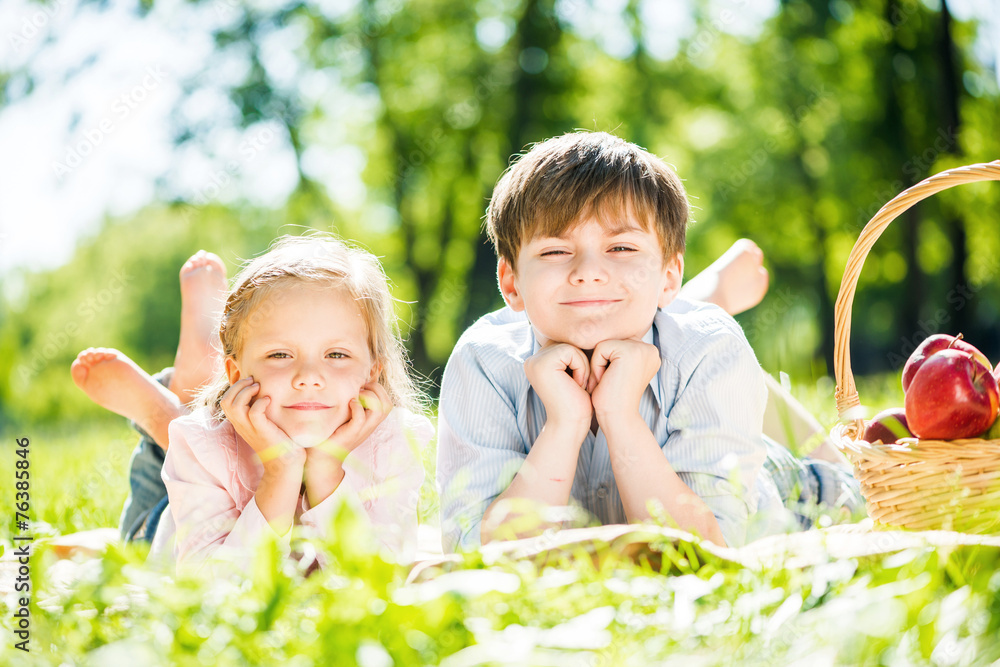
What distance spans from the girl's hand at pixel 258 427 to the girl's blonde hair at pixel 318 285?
0.49 ft

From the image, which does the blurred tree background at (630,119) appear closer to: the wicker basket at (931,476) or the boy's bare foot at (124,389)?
the boy's bare foot at (124,389)

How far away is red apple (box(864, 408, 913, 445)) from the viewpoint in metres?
2.08

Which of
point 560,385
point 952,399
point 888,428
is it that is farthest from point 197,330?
point 952,399

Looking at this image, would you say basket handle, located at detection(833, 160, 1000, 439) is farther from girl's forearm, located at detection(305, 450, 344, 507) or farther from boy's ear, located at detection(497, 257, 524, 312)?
girl's forearm, located at detection(305, 450, 344, 507)

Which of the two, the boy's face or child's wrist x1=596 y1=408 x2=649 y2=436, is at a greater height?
the boy's face

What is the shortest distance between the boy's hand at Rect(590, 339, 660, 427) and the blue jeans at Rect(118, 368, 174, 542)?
160cm

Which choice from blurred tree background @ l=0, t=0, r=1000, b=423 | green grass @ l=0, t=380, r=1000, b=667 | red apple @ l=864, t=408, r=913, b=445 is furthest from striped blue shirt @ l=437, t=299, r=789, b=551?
blurred tree background @ l=0, t=0, r=1000, b=423

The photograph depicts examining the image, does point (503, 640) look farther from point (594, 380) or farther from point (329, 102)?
point (329, 102)

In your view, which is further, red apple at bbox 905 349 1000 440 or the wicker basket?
red apple at bbox 905 349 1000 440

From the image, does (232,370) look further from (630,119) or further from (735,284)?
(630,119)

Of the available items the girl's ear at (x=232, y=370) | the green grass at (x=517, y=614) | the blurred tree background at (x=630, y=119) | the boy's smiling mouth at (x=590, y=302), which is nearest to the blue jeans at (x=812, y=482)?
the boy's smiling mouth at (x=590, y=302)

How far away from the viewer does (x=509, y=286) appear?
229cm

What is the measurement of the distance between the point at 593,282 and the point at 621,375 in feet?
0.79

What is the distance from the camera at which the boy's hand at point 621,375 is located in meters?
1.92
